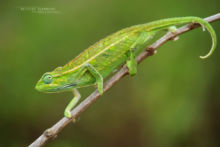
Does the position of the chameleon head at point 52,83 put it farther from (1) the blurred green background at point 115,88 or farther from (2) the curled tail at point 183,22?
(1) the blurred green background at point 115,88

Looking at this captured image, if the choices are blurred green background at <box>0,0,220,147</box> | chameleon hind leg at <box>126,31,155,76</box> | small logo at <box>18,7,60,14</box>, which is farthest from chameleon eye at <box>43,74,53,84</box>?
small logo at <box>18,7,60,14</box>

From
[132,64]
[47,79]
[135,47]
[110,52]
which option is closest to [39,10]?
[47,79]

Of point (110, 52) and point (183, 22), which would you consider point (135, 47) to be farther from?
point (183, 22)

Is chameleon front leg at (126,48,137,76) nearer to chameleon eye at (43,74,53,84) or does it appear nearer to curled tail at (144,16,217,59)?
curled tail at (144,16,217,59)

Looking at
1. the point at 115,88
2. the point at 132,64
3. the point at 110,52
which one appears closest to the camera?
the point at 132,64

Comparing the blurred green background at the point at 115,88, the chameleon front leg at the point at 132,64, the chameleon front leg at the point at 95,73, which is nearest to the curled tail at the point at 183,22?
the chameleon front leg at the point at 132,64

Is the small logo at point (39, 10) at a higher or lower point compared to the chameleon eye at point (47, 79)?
higher

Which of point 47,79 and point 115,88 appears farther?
point 115,88
